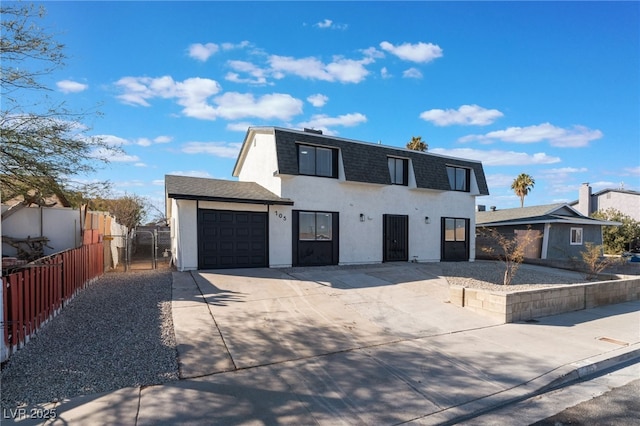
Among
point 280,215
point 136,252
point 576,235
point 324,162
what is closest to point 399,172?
point 324,162

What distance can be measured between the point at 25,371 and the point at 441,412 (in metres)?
5.18

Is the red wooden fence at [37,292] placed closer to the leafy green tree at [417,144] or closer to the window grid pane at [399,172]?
the window grid pane at [399,172]

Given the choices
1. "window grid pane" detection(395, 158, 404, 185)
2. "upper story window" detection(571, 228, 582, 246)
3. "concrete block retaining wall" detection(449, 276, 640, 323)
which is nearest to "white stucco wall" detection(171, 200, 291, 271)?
"window grid pane" detection(395, 158, 404, 185)

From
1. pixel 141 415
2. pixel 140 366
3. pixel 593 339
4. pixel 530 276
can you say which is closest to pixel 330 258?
pixel 530 276

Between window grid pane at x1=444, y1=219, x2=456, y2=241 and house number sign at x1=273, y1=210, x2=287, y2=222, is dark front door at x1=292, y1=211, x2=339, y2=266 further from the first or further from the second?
window grid pane at x1=444, y1=219, x2=456, y2=241

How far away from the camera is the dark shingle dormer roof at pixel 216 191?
11.6 metres

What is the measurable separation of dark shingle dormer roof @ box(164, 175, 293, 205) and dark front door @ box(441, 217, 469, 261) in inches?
342

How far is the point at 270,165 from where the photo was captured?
14.0 metres

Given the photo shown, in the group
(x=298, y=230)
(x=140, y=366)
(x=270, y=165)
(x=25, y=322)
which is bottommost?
(x=140, y=366)

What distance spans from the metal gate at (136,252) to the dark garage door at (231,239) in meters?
2.21

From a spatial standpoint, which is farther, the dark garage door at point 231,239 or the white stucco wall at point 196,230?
the dark garage door at point 231,239

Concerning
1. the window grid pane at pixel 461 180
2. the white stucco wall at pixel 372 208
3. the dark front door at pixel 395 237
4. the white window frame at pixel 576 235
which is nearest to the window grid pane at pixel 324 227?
the white stucco wall at pixel 372 208

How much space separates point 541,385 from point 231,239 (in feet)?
32.6

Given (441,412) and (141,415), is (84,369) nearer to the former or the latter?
(141,415)
